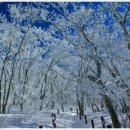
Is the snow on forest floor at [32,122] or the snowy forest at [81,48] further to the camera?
the snow on forest floor at [32,122]

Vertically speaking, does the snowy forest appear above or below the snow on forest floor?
above

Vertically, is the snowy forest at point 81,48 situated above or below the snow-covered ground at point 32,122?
above

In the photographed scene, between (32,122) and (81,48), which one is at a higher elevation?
(81,48)

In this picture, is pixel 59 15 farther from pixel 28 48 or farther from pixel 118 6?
pixel 28 48

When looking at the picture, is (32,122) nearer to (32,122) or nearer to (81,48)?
(32,122)

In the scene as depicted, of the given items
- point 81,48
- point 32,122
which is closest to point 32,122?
point 32,122

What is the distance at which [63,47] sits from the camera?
12.0 metres

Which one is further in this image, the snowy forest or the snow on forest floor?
the snow on forest floor

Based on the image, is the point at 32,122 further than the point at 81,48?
Yes

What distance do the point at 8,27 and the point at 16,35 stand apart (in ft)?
→ 1.87

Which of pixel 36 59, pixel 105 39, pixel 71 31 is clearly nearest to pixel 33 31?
pixel 36 59

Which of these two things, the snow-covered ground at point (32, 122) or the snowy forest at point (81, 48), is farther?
the snow-covered ground at point (32, 122)

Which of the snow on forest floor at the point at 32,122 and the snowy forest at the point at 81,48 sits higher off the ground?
the snowy forest at the point at 81,48

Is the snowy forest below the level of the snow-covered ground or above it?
above
